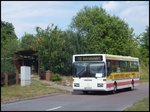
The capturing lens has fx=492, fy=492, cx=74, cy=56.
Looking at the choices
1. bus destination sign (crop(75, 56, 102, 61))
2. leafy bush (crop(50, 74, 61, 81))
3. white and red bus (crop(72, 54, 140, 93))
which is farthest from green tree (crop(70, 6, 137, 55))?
→ bus destination sign (crop(75, 56, 102, 61))

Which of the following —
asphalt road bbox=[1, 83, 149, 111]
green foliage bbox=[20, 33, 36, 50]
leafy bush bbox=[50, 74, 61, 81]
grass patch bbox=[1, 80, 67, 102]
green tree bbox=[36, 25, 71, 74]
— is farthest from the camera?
green foliage bbox=[20, 33, 36, 50]

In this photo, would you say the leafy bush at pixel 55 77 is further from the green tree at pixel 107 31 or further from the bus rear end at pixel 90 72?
the green tree at pixel 107 31

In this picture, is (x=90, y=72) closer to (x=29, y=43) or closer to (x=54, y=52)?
(x=54, y=52)

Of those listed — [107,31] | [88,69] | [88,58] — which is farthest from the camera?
[107,31]

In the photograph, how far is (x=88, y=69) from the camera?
108 feet

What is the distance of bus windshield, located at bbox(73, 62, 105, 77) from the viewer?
32.7m

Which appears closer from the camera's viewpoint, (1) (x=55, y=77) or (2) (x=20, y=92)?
(2) (x=20, y=92)

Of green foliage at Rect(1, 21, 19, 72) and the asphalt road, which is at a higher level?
green foliage at Rect(1, 21, 19, 72)

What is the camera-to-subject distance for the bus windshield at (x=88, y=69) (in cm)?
3272

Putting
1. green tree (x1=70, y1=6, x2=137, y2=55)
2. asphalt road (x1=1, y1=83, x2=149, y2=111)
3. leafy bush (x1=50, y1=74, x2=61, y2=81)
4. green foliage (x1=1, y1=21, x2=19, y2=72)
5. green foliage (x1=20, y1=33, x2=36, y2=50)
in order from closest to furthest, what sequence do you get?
asphalt road (x1=1, y1=83, x2=149, y2=111) → green foliage (x1=1, y1=21, x2=19, y2=72) → leafy bush (x1=50, y1=74, x2=61, y2=81) → green foliage (x1=20, y1=33, x2=36, y2=50) → green tree (x1=70, y1=6, x2=137, y2=55)

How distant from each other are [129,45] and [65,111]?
57.2 metres

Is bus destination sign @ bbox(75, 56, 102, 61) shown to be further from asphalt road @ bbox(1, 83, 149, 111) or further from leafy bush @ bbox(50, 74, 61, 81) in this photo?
leafy bush @ bbox(50, 74, 61, 81)

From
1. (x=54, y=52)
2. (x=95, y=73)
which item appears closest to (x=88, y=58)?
(x=95, y=73)

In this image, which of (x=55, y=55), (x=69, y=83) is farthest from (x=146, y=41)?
(x=55, y=55)
